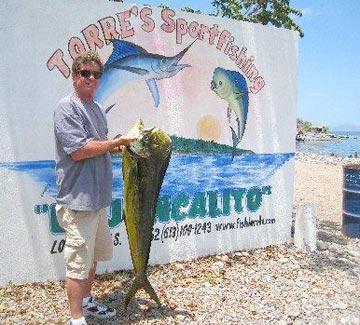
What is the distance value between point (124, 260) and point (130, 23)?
2.73m

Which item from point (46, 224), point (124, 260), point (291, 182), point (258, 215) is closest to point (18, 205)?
point (46, 224)

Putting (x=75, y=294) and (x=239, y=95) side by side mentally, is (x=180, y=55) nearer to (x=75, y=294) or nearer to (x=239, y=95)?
(x=239, y=95)

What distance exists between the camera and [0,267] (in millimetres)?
4723

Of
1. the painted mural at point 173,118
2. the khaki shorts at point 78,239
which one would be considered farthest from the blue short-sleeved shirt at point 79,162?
the painted mural at point 173,118

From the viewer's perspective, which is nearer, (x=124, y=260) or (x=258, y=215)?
(x=124, y=260)

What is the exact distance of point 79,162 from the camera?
3635mm

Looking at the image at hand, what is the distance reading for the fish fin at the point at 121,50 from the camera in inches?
202

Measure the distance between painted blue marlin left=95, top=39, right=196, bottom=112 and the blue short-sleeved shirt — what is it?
139 cm

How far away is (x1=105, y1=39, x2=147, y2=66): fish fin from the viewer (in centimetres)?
513

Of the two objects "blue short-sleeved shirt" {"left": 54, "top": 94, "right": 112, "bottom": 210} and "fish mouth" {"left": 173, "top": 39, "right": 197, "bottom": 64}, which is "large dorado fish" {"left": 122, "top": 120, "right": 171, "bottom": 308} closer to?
"blue short-sleeved shirt" {"left": 54, "top": 94, "right": 112, "bottom": 210}

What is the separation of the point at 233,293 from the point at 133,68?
2755mm

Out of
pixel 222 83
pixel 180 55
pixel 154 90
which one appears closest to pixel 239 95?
pixel 222 83

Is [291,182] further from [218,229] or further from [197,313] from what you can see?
[197,313]

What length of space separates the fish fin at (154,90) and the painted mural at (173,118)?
0.04 ft
